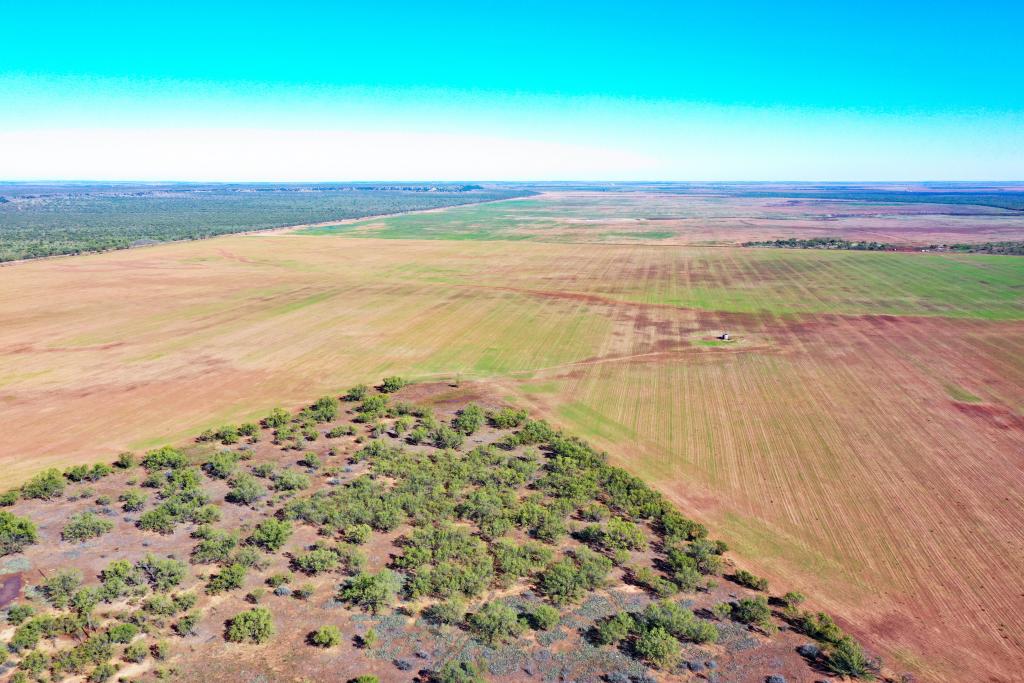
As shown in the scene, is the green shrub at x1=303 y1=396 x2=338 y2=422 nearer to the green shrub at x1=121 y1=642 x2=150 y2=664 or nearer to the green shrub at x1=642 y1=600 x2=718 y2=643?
the green shrub at x1=121 y1=642 x2=150 y2=664

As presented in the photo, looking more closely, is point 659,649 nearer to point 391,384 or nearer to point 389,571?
point 389,571

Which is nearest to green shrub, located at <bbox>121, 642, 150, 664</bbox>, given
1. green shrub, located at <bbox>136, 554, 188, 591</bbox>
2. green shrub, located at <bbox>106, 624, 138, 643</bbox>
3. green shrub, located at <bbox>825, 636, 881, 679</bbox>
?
green shrub, located at <bbox>106, 624, 138, 643</bbox>

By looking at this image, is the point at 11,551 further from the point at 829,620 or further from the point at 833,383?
the point at 833,383

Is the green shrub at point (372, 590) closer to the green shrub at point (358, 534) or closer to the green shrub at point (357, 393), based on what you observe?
the green shrub at point (358, 534)

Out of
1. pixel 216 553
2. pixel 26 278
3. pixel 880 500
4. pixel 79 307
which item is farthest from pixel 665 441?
→ pixel 26 278

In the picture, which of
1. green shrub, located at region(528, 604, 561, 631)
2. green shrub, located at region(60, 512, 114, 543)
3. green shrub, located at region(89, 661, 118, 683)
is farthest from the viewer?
green shrub, located at region(60, 512, 114, 543)

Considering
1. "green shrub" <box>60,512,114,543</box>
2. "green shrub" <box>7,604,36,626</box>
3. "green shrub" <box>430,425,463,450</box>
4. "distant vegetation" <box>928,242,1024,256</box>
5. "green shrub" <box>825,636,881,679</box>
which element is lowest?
"green shrub" <box>825,636,881,679</box>
